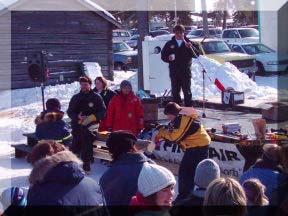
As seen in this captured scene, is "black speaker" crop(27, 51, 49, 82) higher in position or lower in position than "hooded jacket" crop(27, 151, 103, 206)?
higher

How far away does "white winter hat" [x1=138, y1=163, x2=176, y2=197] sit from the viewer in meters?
4.05

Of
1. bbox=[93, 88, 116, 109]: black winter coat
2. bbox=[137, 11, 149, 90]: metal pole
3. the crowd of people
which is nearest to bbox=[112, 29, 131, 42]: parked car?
bbox=[137, 11, 149, 90]: metal pole

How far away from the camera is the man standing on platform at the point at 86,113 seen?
965cm

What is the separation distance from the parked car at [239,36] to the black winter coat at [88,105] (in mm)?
23302

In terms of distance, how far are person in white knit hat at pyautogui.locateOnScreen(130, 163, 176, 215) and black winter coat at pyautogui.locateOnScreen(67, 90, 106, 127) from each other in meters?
5.50

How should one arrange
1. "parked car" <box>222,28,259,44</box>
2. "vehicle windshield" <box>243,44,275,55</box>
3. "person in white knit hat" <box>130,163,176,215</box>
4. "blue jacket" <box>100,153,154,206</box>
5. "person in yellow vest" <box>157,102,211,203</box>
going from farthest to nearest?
"parked car" <box>222,28,259,44</box>
"vehicle windshield" <box>243,44,275,55</box>
"person in yellow vest" <box>157,102,211,203</box>
"blue jacket" <box>100,153,154,206</box>
"person in white knit hat" <box>130,163,176,215</box>

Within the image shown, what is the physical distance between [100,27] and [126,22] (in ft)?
132

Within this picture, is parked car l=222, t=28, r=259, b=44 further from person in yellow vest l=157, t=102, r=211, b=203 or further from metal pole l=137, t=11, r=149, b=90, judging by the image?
person in yellow vest l=157, t=102, r=211, b=203

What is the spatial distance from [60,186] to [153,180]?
64 centimetres

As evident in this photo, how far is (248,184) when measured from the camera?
15.3 feet

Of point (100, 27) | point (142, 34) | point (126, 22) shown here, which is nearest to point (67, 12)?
point (100, 27)

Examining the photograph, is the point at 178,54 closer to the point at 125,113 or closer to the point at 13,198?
the point at 125,113

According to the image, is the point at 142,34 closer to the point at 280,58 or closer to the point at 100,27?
the point at 100,27

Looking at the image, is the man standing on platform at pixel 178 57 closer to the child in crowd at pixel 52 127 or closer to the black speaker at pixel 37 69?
the black speaker at pixel 37 69
